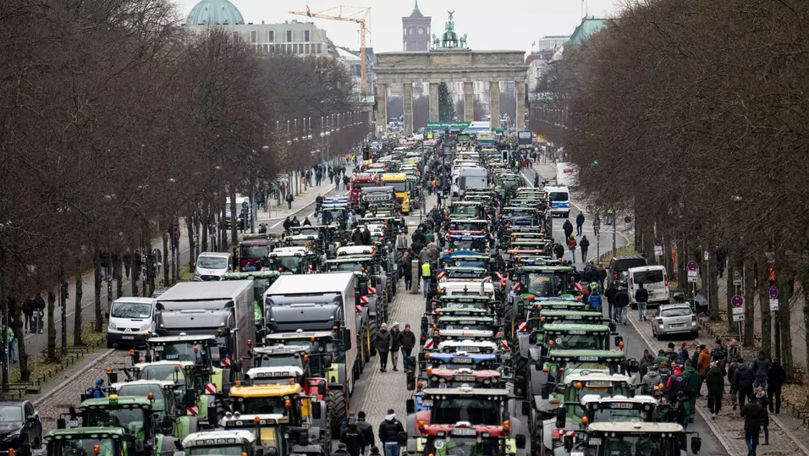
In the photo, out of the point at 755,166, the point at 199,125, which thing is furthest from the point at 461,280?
the point at 199,125

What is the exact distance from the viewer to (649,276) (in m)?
57.7

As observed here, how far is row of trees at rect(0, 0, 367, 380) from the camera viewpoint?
40969mm

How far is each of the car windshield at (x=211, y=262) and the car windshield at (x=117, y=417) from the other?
35.2 m

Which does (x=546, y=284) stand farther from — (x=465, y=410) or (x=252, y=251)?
(x=465, y=410)

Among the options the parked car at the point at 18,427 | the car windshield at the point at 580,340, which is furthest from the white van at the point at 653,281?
the parked car at the point at 18,427

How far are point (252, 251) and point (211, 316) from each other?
2512cm

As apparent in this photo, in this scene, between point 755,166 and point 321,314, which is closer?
point 755,166

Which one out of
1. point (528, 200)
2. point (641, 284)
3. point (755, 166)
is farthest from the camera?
point (528, 200)

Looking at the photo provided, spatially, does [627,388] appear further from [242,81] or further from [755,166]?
[242,81]

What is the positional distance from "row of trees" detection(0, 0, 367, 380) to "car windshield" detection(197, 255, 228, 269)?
1759 mm

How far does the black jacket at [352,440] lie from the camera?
30000 mm

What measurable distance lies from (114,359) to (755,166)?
20382 millimetres

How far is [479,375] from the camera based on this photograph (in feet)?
96.0

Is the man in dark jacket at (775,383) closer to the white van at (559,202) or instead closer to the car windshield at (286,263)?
the car windshield at (286,263)
